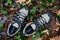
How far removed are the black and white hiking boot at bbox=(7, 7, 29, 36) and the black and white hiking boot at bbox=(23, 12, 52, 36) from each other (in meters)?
0.08

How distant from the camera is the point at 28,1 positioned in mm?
2746

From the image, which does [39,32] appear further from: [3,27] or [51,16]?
[3,27]

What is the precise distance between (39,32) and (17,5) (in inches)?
16.0

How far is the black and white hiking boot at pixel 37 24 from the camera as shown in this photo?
252cm

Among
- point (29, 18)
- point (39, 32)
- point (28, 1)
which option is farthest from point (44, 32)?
point (28, 1)

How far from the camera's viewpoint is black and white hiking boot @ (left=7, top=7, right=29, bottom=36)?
2523 mm

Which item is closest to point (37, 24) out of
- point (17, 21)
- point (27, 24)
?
point (27, 24)

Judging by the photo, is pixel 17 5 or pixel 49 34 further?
pixel 17 5

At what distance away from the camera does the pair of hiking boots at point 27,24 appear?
2.52 meters

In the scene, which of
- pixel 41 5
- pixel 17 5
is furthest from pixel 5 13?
pixel 41 5

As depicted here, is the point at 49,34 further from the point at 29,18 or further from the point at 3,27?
the point at 3,27

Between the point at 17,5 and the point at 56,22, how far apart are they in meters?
0.47

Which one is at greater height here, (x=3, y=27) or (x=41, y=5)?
(x=41, y=5)

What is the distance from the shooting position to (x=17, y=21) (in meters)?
2.57
